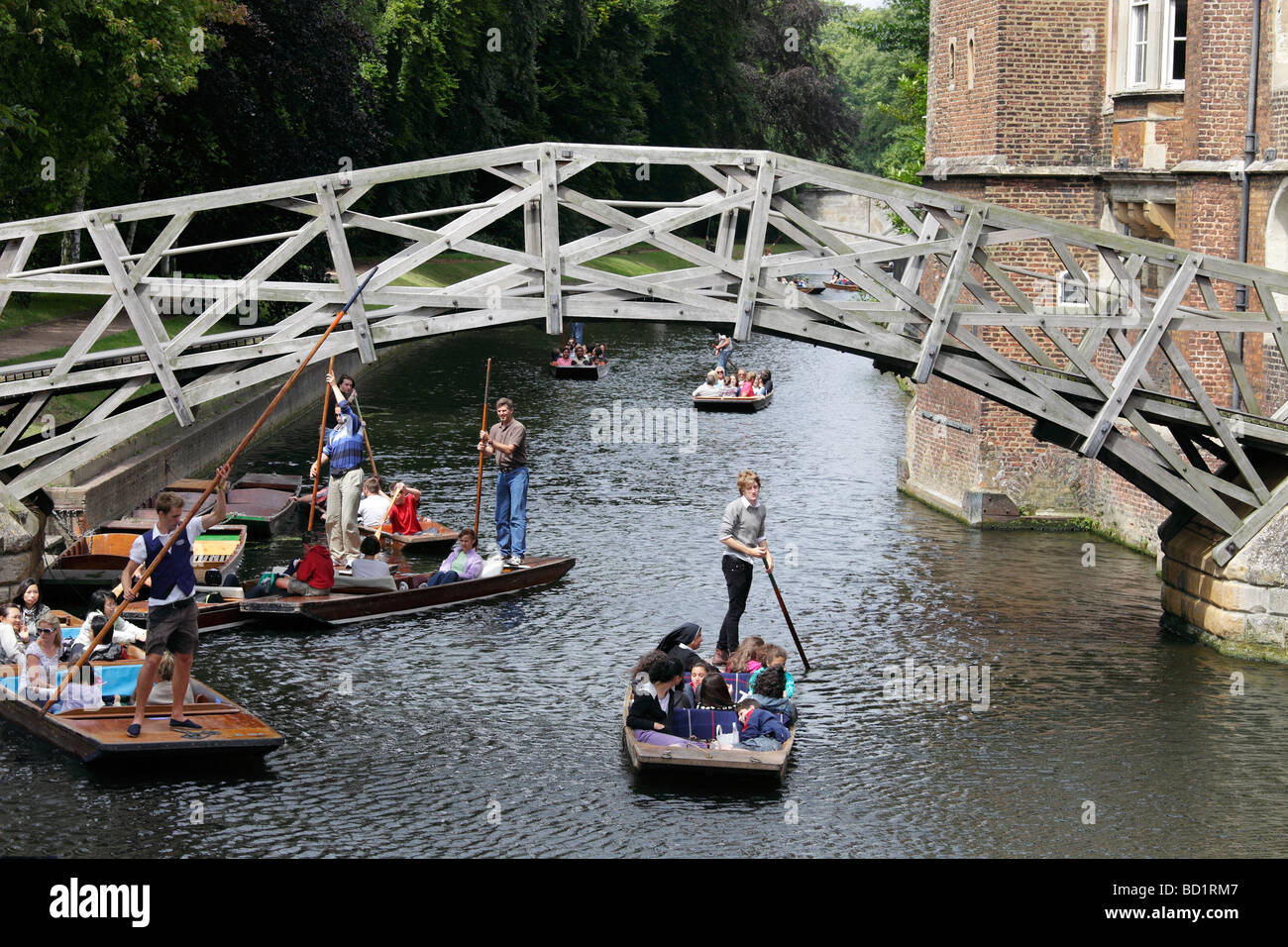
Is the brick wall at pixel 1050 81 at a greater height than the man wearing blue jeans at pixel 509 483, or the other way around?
the brick wall at pixel 1050 81

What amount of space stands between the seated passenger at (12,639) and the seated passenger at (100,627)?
42 centimetres

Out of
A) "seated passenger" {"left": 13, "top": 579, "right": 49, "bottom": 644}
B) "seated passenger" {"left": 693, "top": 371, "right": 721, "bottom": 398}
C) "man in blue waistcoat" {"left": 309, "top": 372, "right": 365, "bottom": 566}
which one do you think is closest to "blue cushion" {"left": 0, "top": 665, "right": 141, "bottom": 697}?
"seated passenger" {"left": 13, "top": 579, "right": 49, "bottom": 644}

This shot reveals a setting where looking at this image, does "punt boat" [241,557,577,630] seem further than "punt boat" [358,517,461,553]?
No

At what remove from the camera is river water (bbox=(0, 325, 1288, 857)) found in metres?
11.5

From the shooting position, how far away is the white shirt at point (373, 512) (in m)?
21.0

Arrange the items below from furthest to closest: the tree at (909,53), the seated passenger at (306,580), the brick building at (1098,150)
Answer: the tree at (909,53)
the brick building at (1098,150)
the seated passenger at (306,580)

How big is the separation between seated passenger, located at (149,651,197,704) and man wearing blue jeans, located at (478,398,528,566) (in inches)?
244

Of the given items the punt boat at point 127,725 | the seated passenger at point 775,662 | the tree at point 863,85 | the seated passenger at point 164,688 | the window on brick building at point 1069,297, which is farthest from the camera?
the tree at point 863,85

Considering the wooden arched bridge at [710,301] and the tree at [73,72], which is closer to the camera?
the wooden arched bridge at [710,301]

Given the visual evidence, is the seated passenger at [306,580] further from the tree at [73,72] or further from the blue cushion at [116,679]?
the tree at [73,72]

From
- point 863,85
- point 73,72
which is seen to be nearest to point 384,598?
point 73,72

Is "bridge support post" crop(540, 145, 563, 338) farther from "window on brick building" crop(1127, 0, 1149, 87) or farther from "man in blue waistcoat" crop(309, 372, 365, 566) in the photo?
"window on brick building" crop(1127, 0, 1149, 87)

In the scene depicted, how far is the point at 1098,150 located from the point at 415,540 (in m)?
10.0

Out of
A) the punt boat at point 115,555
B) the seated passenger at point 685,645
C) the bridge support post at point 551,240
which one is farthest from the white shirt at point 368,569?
the seated passenger at point 685,645
